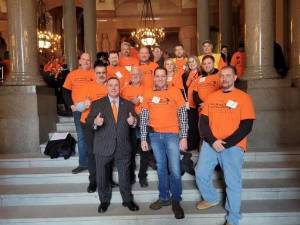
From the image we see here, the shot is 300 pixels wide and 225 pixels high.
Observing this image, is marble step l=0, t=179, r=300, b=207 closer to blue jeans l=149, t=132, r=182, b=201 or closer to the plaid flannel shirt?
blue jeans l=149, t=132, r=182, b=201

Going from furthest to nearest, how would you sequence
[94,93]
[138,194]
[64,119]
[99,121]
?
[64,119]
[94,93]
[138,194]
[99,121]

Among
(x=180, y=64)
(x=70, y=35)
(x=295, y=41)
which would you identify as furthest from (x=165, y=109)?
(x=70, y=35)

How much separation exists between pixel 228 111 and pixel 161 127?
A: 92 centimetres

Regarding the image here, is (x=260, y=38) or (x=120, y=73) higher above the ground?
(x=260, y=38)

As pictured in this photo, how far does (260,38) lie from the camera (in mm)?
7688

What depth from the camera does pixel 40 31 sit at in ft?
54.9

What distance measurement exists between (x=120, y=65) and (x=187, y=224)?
3.12 m

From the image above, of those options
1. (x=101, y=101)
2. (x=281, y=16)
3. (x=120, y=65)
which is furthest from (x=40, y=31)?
(x=101, y=101)

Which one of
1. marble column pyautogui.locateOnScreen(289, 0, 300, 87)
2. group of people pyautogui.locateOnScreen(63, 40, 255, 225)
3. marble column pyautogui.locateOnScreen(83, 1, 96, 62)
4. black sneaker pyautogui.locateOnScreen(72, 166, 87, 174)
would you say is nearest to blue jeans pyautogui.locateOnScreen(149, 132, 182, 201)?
group of people pyautogui.locateOnScreen(63, 40, 255, 225)

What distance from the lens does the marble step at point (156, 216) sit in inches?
210

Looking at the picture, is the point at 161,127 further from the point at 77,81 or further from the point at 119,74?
the point at 77,81

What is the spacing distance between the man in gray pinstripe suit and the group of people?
1 cm

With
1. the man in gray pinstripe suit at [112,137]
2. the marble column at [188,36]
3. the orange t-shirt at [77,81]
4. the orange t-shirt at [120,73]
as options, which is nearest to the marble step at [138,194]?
the man in gray pinstripe suit at [112,137]

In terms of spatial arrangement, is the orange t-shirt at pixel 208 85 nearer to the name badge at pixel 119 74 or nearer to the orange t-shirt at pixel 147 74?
the orange t-shirt at pixel 147 74
